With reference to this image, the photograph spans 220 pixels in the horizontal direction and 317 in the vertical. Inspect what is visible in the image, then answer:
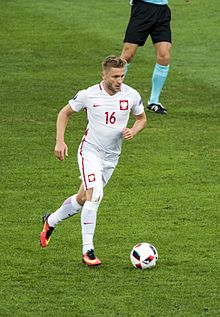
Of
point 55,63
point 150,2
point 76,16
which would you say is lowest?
point 76,16

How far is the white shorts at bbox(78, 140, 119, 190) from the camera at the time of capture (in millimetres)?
10805

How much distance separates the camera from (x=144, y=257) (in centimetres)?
1041

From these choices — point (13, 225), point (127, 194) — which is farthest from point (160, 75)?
point (13, 225)

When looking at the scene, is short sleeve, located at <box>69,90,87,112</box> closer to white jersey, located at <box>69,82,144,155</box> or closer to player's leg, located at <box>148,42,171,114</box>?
white jersey, located at <box>69,82,144,155</box>

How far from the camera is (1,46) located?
899 inches

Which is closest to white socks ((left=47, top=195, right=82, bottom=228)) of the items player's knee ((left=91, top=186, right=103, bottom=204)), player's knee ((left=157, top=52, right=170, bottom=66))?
player's knee ((left=91, top=186, right=103, bottom=204))

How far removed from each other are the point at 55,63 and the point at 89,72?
115 centimetres

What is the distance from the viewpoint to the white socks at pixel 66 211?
11.1 meters

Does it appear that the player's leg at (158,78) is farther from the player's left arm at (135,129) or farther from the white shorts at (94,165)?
the white shorts at (94,165)

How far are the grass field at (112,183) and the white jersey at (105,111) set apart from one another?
3.40ft

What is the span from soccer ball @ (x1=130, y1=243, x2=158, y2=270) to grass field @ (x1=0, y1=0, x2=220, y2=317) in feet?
0.28

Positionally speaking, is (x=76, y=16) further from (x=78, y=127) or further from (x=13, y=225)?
(x=13, y=225)

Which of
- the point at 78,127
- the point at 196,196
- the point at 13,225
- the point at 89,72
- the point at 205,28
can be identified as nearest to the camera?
the point at 13,225

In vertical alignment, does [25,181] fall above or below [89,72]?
above
